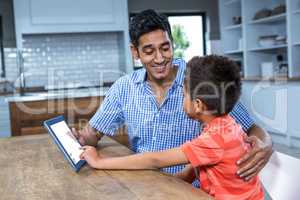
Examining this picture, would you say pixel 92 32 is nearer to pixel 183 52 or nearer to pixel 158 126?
pixel 183 52

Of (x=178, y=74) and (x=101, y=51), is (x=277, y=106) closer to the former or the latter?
(x=101, y=51)

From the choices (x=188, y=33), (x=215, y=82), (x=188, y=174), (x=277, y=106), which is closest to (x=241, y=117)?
(x=188, y=174)

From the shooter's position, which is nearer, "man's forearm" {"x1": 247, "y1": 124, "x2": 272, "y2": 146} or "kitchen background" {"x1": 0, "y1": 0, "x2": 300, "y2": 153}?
"man's forearm" {"x1": 247, "y1": 124, "x2": 272, "y2": 146}

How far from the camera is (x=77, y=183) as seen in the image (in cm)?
117

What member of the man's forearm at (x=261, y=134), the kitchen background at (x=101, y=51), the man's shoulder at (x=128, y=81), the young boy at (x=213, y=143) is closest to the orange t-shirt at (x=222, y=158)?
the young boy at (x=213, y=143)

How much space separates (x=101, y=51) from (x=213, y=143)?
174 inches

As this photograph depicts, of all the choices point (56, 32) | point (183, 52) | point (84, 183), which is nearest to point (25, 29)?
point (56, 32)

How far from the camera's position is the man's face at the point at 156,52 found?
1570 millimetres

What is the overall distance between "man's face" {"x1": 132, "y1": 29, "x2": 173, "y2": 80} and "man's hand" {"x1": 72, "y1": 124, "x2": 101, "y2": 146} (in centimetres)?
36

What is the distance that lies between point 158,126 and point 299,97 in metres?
3.12

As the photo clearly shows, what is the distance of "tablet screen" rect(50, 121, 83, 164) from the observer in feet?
4.49

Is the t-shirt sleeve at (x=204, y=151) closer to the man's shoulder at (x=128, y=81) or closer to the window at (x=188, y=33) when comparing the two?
the man's shoulder at (x=128, y=81)

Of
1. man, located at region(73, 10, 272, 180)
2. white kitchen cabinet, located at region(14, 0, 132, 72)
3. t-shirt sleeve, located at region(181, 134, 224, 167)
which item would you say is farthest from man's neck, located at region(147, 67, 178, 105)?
white kitchen cabinet, located at region(14, 0, 132, 72)

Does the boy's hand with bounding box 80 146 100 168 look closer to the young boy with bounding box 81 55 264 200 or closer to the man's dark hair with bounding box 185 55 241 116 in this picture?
the young boy with bounding box 81 55 264 200
